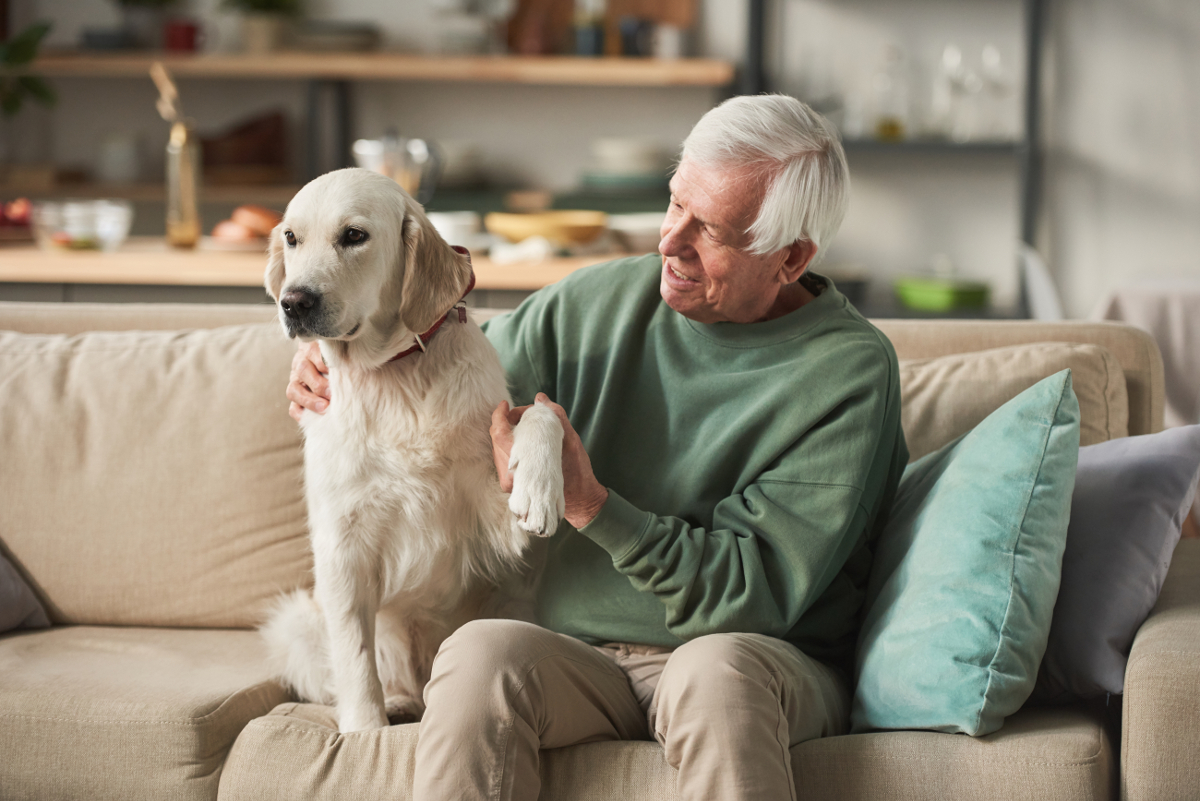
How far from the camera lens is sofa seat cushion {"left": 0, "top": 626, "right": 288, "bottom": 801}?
1458mm

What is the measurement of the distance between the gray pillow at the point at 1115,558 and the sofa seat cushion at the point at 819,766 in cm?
6

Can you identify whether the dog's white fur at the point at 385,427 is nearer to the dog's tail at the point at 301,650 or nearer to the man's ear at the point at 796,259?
the dog's tail at the point at 301,650

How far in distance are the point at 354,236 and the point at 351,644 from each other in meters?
0.54

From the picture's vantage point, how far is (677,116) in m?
4.74

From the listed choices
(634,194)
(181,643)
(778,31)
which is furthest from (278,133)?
(181,643)

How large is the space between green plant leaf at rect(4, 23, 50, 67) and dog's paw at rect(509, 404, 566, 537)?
3628 millimetres

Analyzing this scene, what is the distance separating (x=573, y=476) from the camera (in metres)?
1.33

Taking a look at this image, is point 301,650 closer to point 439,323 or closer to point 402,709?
point 402,709

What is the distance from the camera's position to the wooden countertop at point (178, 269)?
9.64ft

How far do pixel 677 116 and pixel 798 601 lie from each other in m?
3.68

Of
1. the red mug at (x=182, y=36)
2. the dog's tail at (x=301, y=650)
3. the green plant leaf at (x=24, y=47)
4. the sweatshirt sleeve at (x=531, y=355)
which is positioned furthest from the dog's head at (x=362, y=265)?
the red mug at (x=182, y=36)

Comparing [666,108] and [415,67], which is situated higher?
[415,67]

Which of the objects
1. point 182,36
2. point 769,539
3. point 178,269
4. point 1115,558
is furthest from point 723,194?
point 182,36

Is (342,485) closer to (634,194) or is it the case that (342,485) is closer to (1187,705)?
(1187,705)
